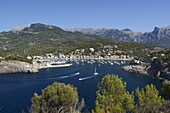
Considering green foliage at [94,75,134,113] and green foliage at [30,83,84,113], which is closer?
green foliage at [30,83,84,113]

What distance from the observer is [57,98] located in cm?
3084

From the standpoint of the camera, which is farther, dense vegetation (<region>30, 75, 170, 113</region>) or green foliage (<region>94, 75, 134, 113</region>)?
green foliage (<region>94, 75, 134, 113</region>)

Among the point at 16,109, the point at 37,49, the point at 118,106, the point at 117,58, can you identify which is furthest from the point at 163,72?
the point at 37,49

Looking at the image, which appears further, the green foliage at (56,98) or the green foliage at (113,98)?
the green foliage at (113,98)

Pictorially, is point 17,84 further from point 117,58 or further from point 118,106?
point 117,58

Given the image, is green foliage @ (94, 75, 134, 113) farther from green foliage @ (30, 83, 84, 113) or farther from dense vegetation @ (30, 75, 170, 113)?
green foliage @ (30, 83, 84, 113)

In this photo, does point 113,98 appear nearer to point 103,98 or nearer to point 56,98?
point 103,98

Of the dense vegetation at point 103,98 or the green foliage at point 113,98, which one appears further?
the green foliage at point 113,98

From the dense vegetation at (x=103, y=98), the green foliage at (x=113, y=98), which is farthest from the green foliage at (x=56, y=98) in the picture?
the green foliage at (x=113, y=98)

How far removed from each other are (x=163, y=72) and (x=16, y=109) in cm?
5293

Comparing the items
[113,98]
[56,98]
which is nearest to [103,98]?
[113,98]

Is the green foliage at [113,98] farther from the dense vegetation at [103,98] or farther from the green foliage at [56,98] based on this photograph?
the green foliage at [56,98]

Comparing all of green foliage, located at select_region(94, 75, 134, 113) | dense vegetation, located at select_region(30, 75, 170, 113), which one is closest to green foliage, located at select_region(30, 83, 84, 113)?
dense vegetation, located at select_region(30, 75, 170, 113)

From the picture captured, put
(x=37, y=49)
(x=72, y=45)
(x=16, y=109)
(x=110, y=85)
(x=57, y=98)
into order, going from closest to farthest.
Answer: (x=57, y=98)
(x=110, y=85)
(x=16, y=109)
(x=37, y=49)
(x=72, y=45)
